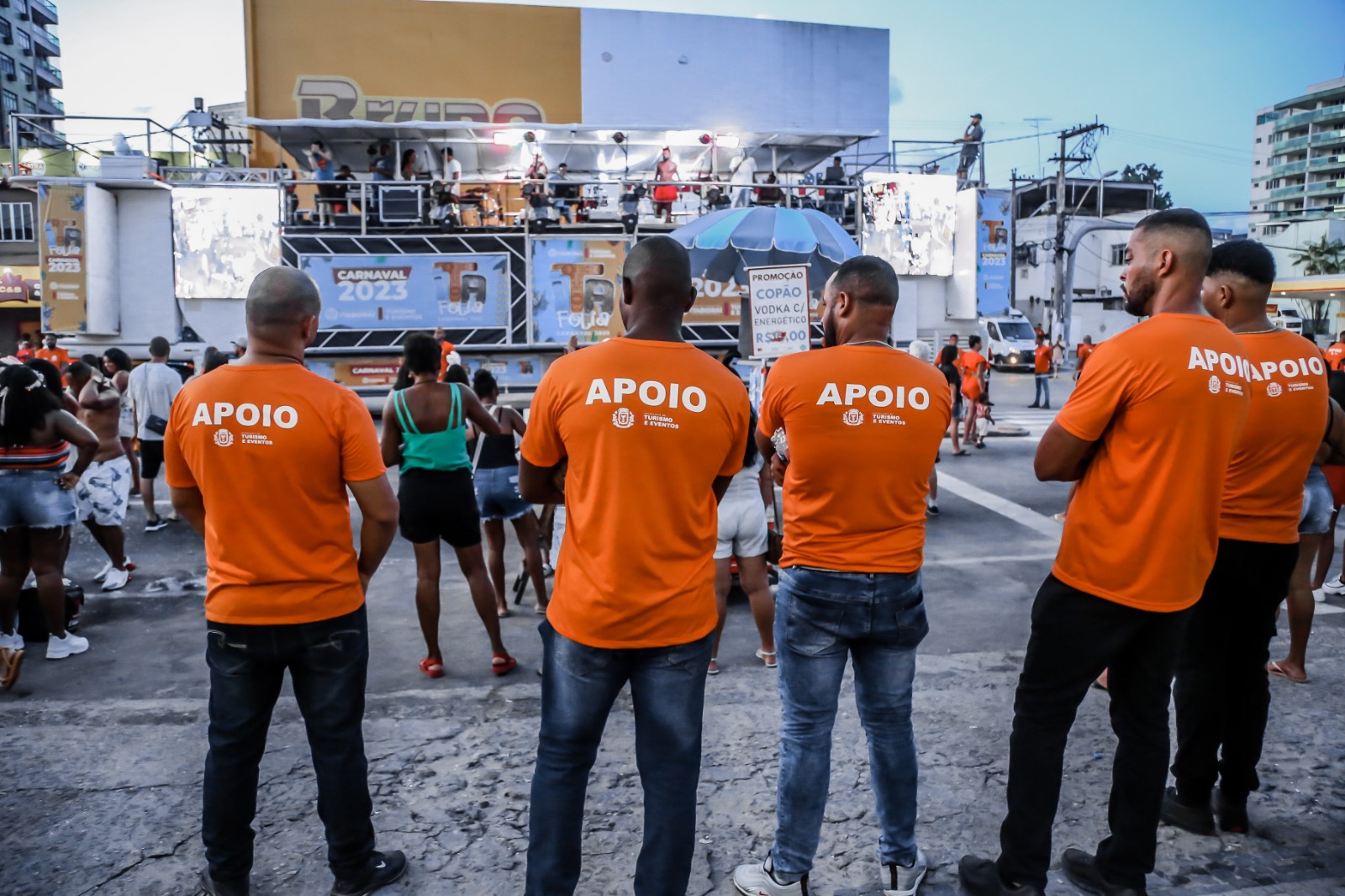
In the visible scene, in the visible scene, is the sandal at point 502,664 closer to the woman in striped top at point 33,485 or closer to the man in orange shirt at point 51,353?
the woman in striped top at point 33,485

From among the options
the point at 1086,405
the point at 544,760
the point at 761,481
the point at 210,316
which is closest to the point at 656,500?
the point at 544,760

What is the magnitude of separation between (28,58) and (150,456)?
243ft

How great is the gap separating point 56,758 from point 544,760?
114 inches

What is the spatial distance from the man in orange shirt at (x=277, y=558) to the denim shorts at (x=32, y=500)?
2929mm

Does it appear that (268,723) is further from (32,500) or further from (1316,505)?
A: (1316,505)

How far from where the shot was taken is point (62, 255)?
16.8 metres

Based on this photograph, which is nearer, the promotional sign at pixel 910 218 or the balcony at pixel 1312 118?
the promotional sign at pixel 910 218

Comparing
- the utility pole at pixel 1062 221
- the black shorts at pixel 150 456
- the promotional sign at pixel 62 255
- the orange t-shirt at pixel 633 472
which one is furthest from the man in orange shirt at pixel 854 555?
the utility pole at pixel 1062 221

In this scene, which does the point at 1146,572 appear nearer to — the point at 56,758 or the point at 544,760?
the point at 544,760

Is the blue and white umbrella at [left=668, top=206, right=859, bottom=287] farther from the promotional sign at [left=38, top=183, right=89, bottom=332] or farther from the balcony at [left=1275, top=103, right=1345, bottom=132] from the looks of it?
the balcony at [left=1275, top=103, right=1345, bottom=132]

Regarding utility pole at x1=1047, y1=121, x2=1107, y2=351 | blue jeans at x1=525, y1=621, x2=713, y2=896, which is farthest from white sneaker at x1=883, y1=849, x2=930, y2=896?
utility pole at x1=1047, y1=121, x2=1107, y2=351

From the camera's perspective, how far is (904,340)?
69.4 feet

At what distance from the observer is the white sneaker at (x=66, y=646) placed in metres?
5.46

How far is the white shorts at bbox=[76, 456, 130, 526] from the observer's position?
6.75 m
